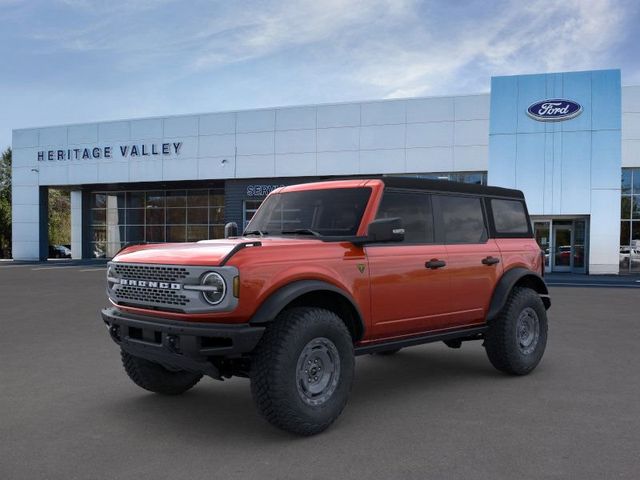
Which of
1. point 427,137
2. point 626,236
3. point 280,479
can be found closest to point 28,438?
point 280,479

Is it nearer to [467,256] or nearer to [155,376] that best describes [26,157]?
[155,376]

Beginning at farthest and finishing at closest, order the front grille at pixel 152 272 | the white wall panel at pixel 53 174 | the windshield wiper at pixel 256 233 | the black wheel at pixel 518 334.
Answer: the white wall panel at pixel 53 174, the black wheel at pixel 518 334, the windshield wiper at pixel 256 233, the front grille at pixel 152 272

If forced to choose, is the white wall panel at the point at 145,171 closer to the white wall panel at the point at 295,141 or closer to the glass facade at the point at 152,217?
the glass facade at the point at 152,217

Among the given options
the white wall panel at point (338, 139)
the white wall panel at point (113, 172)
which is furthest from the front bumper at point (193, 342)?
the white wall panel at point (113, 172)

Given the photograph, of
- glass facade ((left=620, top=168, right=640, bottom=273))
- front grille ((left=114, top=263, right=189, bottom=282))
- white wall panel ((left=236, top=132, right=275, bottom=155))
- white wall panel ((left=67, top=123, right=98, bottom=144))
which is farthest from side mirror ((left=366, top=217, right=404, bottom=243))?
white wall panel ((left=67, top=123, right=98, bottom=144))

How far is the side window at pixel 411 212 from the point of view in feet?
17.0

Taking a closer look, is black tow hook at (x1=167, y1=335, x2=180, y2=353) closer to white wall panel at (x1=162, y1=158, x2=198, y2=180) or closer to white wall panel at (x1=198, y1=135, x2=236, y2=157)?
white wall panel at (x1=198, y1=135, x2=236, y2=157)

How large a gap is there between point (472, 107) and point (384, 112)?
13.3 feet

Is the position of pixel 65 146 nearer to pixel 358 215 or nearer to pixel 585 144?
pixel 585 144

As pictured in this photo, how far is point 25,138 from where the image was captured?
35312 millimetres

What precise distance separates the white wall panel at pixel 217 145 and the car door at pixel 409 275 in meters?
25.4

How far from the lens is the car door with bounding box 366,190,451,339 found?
4.83 meters

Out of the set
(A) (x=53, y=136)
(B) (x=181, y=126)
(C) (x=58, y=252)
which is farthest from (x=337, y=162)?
(C) (x=58, y=252)

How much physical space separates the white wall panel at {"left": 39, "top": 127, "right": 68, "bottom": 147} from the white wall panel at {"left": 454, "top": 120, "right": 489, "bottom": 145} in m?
23.1
